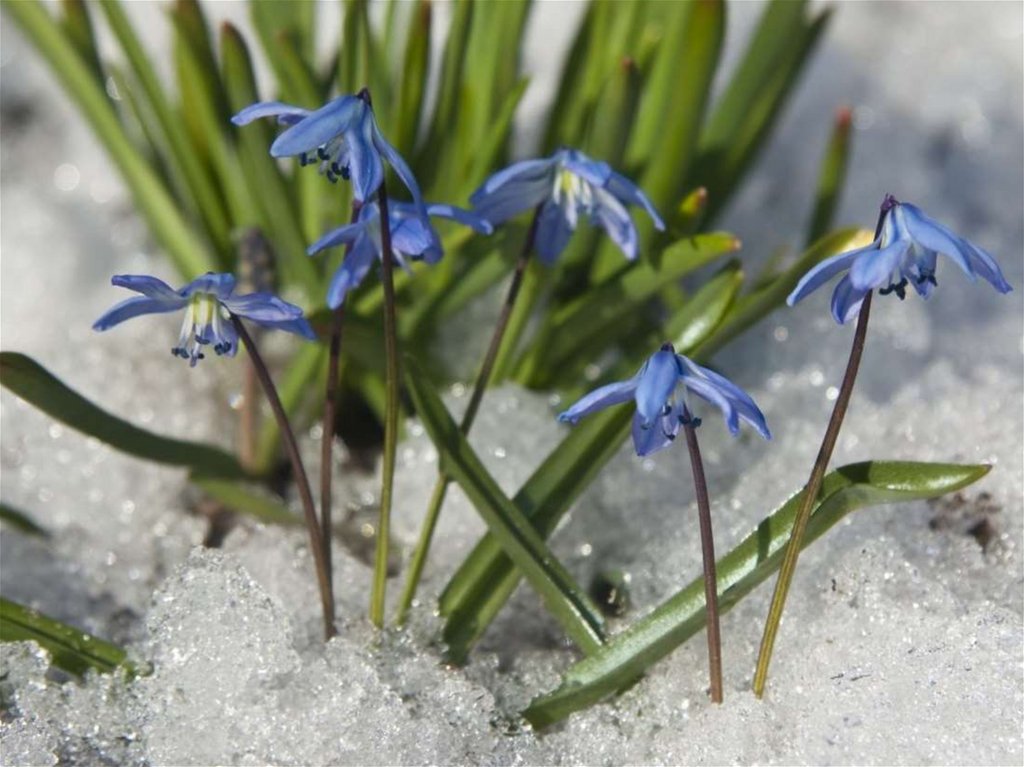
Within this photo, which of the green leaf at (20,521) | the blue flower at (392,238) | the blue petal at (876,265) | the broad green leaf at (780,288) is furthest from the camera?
the green leaf at (20,521)

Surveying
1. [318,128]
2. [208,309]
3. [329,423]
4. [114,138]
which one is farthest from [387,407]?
[114,138]

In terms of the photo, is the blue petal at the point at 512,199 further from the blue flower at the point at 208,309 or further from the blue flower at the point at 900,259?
the blue flower at the point at 900,259

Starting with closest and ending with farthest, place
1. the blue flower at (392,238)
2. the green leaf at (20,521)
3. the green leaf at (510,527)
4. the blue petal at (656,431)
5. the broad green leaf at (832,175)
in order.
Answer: the blue petal at (656,431) → the blue flower at (392,238) → the green leaf at (510,527) → the green leaf at (20,521) → the broad green leaf at (832,175)

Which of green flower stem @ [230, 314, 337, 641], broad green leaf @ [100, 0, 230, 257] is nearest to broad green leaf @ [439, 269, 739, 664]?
green flower stem @ [230, 314, 337, 641]

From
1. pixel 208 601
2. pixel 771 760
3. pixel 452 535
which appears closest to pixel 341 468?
pixel 452 535

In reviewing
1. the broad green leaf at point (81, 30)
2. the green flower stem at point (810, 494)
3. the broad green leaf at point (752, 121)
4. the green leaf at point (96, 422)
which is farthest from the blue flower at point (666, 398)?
the broad green leaf at point (81, 30)
